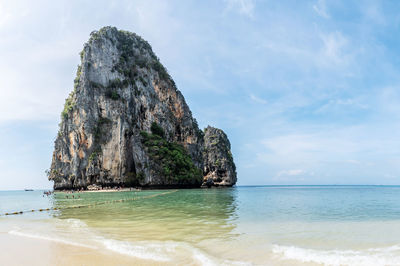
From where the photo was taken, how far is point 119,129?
5838 cm

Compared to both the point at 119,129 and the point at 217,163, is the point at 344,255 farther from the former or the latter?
the point at 217,163

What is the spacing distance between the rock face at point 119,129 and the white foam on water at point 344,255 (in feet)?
171

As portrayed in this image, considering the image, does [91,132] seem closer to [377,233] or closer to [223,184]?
[223,184]

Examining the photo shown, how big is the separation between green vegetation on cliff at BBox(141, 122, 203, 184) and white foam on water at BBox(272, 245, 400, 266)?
5213 centimetres

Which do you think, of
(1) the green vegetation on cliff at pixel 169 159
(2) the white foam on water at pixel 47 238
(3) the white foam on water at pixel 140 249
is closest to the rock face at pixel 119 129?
(1) the green vegetation on cliff at pixel 169 159

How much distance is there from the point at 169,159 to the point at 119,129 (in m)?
13.7

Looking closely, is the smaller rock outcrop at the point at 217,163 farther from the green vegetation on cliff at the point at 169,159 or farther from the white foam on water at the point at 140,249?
the white foam on water at the point at 140,249

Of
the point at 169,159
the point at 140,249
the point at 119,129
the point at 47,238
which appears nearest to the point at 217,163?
the point at 169,159

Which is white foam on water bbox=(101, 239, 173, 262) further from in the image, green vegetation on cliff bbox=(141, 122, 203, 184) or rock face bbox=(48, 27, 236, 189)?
green vegetation on cliff bbox=(141, 122, 203, 184)

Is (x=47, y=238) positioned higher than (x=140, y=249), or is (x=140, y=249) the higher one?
(x=140, y=249)

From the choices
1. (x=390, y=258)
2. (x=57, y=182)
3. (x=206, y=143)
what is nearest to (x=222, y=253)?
(x=390, y=258)

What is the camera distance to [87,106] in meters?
58.9

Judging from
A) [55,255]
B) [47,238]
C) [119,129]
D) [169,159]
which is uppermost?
[119,129]

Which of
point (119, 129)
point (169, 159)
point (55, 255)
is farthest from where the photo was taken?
point (169, 159)
